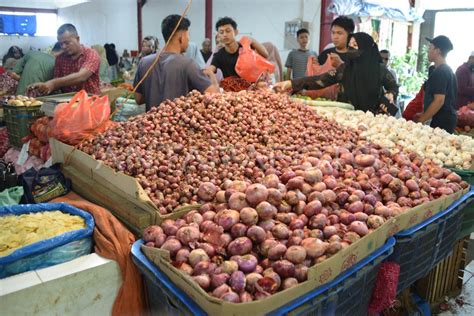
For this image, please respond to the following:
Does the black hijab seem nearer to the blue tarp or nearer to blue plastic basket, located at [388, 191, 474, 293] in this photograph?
blue plastic basket, located at [388, 191, 474, 293]

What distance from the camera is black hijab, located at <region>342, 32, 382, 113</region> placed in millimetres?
4207

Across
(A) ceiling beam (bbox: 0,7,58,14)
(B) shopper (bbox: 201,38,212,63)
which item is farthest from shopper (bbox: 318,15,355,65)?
(A) ceiling beam (bbox: 0,7,58,14)

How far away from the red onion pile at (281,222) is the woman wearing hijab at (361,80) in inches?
82.2

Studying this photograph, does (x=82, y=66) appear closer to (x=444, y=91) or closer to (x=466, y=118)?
(x=444, y=91)

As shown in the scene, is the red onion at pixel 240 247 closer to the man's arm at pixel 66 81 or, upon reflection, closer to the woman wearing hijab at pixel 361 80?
the woman wearing hijab at pixel 361 80

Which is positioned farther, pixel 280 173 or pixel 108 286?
pixel 280 173

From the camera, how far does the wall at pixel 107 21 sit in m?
13.3

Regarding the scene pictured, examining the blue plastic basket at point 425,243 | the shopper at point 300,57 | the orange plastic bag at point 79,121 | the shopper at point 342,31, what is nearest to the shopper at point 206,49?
the shopper at point 300,57

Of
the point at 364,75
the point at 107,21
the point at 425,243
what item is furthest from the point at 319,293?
the point at 107,21

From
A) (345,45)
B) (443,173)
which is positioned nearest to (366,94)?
(345,45)

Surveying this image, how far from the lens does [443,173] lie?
2.56 metres

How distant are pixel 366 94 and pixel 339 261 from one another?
10.1ft

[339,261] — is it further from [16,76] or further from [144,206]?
[16,76]

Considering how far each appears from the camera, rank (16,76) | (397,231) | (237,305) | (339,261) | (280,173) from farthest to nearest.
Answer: (16,76) < (280,173) < (397,231) < (339,261) < (237,305)
